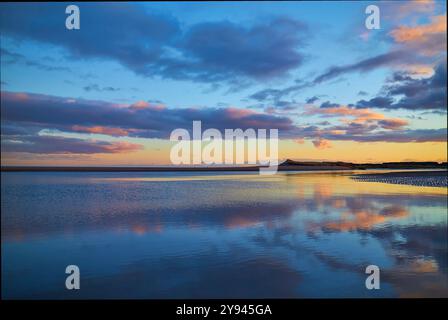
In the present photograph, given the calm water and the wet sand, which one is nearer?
the calm water

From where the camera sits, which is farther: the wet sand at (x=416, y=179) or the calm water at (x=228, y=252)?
the wet sand at (x=416, y=179)

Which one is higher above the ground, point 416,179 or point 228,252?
point 416,179

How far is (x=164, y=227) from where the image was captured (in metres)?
13.7

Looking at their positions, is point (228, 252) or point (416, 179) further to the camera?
point (416, 179)

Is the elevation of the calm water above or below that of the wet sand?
below

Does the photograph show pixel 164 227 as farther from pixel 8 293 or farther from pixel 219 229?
pixel 8 293

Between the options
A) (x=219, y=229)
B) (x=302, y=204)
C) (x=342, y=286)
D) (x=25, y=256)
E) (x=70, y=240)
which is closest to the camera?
(x=342, y=286)

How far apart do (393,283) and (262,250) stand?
3.65 meters

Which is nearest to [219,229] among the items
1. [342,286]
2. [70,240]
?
[70,240]

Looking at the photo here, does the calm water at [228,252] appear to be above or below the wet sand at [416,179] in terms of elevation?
below

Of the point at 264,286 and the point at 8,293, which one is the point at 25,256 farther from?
the point at 264,286

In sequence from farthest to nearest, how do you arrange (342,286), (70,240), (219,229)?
(219,229) → (70,240) → (342,286)

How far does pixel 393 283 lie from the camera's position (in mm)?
7840
